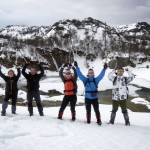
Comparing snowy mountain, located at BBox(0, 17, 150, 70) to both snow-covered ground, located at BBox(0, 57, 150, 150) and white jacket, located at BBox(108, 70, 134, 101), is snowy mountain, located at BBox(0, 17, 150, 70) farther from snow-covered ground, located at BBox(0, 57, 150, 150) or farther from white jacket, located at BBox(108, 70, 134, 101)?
snow-covered ground, located at BBox(0, 57, 150, 150)

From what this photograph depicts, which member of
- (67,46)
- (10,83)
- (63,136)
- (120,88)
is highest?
(67,46)

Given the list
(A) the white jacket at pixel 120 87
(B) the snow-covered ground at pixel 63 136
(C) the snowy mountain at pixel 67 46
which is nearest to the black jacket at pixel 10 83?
(B) the snow-covered ground at pixel 63 136

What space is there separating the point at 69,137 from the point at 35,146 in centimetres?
144

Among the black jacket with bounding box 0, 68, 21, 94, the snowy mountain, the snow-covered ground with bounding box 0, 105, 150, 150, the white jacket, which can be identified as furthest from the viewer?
the snowy mountain

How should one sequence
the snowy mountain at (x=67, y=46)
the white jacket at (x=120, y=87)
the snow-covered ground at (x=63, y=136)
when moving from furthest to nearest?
the snowy mountain at (x=67, y=46) → the white jacket at (x=120, y=87) → the snow-covered ground at (x=63, y=136)

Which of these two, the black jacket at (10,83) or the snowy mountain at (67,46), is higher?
the snowy mountain at (67,46)

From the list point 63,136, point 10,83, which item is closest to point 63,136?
point 63,136

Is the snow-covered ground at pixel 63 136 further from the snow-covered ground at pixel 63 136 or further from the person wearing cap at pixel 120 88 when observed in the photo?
the person wearing cap at pixel 120 88

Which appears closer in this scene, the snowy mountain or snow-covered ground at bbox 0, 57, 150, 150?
snow-covered ground at bbox 0, 57, 150, 150

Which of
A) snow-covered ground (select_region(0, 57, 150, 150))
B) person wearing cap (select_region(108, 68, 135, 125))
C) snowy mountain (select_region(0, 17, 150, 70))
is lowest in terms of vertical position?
snow-covered ground (select_region(0, 57, 150, 150))

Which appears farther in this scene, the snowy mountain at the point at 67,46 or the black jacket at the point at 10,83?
the snowy mountain at the point at 67,46

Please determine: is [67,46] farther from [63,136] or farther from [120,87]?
[63,136]

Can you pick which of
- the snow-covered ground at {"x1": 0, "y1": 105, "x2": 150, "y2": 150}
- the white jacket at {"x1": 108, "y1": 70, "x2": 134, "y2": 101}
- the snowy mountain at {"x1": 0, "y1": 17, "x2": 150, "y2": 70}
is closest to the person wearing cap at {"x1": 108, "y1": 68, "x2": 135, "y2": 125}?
the white jacket at {"x1": 108, "y1": 70, "x2": 134, "y2": 101}

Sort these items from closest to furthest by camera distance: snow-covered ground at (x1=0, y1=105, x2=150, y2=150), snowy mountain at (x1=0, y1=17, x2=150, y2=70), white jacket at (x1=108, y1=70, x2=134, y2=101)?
snow-covered ground at (x1=0, y1=105, x2=150, y2=150), white jacket at (x1=108, y1=70, x2=134, y2=101), snowy mountain at (x1=0, y1=17, x2=150, y2=70)
